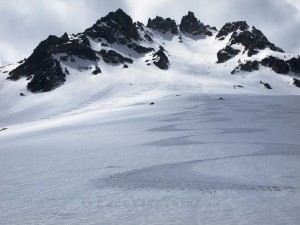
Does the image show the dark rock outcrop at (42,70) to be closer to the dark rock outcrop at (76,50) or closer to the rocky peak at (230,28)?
the dark rock outcrop at (76,50)

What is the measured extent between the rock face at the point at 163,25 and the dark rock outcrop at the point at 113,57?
162 ft

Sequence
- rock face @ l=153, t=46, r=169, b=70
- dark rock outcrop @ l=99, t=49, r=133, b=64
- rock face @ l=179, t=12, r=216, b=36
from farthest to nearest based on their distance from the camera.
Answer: rock face @ l=179, t=12, r=216, b=36 → dark rock outcrop @ l=99, t=49, r=133, b=64 → rock face @ l=153, t=46, r=169, b=70

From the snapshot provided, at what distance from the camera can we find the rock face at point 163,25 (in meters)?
138

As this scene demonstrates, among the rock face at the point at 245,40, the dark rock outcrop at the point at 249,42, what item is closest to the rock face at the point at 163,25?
the rock face at the point at 245,40

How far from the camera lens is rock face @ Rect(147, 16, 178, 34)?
137625 mm

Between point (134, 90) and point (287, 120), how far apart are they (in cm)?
4505

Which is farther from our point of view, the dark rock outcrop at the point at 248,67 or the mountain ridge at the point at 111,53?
the dark rock outcrop at the point at 248,67

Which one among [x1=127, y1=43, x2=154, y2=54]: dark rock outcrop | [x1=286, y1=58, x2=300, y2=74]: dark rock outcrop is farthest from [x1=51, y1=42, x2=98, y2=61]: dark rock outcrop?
[x1=286, y1=58, x2=300, y2=74]: dark rock outcrop

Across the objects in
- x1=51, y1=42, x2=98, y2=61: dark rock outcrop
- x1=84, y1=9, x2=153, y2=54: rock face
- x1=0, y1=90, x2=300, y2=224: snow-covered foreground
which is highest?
x1=84, y1=9, x2=153, y2=54: rock face

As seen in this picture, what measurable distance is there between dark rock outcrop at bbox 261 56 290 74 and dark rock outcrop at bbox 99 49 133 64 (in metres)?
38.0

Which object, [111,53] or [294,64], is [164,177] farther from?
[294,64]

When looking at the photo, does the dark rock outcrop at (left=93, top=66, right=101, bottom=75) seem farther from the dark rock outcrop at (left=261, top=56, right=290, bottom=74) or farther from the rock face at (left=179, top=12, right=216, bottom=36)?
the rock face at (left=179, top=12, right=216, bottom=36)

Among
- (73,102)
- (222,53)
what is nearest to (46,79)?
(73,102)

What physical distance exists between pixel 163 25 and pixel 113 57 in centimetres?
5421
